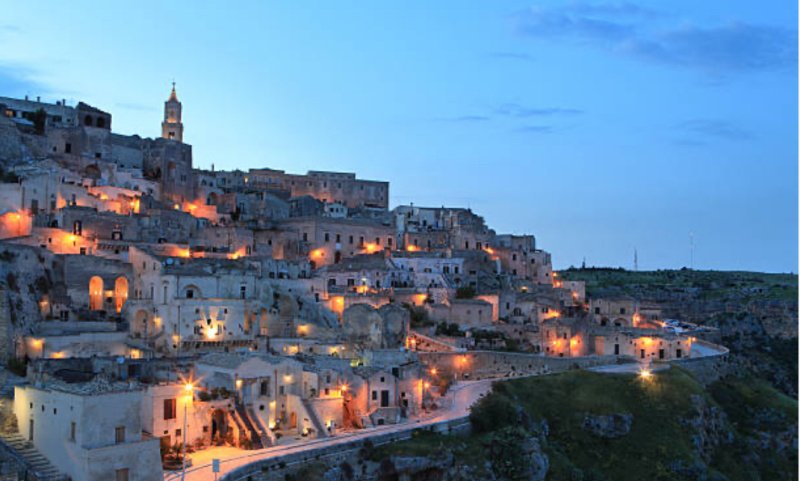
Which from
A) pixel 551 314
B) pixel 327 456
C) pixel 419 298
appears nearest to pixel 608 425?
pixel 551 314

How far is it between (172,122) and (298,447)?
61.2 metres

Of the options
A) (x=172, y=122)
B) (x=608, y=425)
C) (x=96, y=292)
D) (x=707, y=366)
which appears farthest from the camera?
(x=172, y=122)

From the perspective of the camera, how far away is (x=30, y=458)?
35125 millimetres

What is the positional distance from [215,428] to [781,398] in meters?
48.2

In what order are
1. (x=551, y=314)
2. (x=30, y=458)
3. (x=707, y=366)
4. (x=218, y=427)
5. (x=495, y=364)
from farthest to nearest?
(x=551, y=314) < (x=707, y=366) < (x=495, y=364) < (x=218, y=427) < (x=30, y=458)

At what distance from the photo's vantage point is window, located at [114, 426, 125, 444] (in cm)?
3468

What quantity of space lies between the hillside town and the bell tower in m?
0.34

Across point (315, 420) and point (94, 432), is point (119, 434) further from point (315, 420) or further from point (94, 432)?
point (315, 420)

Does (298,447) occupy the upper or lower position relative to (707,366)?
lower

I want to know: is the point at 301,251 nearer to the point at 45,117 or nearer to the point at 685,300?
the point at 45,117


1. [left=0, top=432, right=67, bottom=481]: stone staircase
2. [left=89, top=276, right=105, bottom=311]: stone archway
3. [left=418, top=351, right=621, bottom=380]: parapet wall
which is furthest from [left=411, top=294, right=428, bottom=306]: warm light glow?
[left=0, top=432, right=67, bottom=481]: stone staircase

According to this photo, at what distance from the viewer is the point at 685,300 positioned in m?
104

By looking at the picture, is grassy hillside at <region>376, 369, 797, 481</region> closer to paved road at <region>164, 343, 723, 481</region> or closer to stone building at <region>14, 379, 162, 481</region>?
paved road at <region>164, 343, 723, 481</region>

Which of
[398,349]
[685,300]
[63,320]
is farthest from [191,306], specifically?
[685,300]
